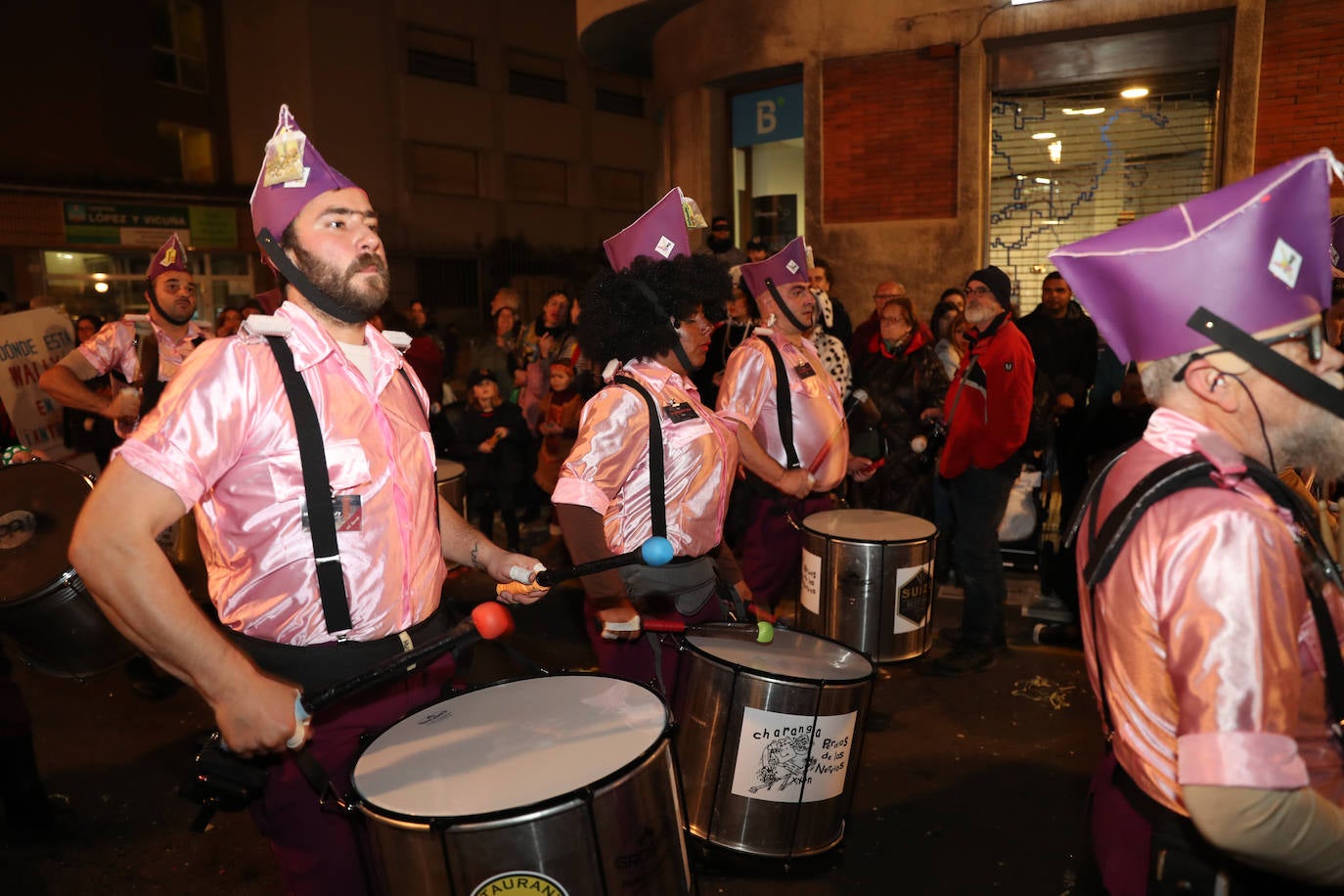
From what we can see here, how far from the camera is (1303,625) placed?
1552 mm

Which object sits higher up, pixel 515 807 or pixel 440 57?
pixel 440 57

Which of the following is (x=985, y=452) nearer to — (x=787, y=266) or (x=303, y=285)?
(x=787, y=266)

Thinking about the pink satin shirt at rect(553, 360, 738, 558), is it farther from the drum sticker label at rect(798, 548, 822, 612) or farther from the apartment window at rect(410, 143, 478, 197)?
the apartment window at rect(410, 143, 478, 197)

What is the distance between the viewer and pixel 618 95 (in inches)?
1323

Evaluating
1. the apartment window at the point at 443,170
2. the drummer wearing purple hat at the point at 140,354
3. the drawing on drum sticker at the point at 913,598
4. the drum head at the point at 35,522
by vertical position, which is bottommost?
the drawing on drum sticker at the point at 913,598

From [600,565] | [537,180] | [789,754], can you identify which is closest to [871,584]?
[789,754]

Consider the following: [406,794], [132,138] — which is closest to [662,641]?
[406,794]

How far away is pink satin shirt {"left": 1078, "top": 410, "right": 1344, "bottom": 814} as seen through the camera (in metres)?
1.42

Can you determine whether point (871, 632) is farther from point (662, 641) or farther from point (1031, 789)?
point (662, 641)

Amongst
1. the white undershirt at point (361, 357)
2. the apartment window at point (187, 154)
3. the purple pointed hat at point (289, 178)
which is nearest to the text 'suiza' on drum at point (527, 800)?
the white undershirt at point (361, 357)

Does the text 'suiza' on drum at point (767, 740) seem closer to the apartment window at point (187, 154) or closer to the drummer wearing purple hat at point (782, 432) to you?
the drummer wearing purple hat at point (782, 432)

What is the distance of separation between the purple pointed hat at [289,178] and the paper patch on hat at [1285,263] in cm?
196

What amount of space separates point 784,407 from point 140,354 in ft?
12.7

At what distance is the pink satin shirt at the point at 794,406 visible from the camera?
15.6 ft
